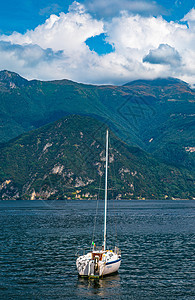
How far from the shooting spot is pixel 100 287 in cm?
5853

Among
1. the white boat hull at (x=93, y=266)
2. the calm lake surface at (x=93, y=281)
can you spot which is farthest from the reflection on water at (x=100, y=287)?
the white boat hull at (x=93, y=266)

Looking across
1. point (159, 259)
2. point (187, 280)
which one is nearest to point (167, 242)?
point (159, 259)

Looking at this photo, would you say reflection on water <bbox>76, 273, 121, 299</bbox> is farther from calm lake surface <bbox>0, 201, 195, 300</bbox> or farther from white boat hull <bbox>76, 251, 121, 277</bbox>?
white boat hull <bbox>76, 251, 121, 277</bbox>

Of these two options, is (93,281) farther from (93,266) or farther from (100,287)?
(100,287)

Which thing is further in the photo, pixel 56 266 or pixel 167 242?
pixel 167 242

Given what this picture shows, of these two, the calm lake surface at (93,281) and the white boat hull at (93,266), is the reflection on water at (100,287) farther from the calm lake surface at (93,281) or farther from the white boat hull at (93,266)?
the white boat hull at (93,266)

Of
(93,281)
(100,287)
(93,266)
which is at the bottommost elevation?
(100,287)

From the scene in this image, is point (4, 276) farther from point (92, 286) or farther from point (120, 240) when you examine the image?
point (120, 240)

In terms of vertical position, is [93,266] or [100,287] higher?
[93,266]

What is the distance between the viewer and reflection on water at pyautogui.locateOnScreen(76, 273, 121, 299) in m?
54.9

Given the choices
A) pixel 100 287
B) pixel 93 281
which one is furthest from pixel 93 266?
pixel 100 287

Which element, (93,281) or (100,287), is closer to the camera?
(100,287)

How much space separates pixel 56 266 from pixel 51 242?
109ft

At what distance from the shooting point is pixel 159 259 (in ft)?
268
